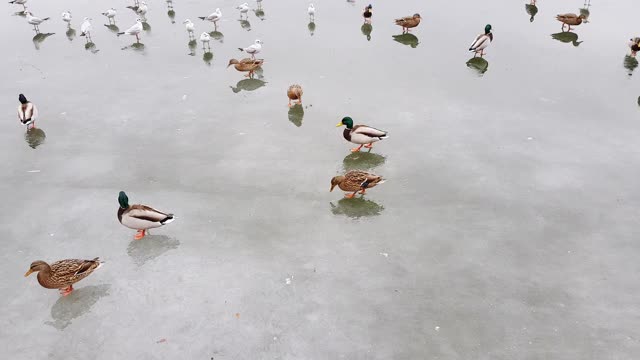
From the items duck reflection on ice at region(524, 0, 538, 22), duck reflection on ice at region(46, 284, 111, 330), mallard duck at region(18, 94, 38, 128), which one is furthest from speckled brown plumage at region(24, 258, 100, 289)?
duck reflection on ice at region(524, 0, 538, 22)

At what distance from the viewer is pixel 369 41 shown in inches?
808

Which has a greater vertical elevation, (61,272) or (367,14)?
(367,14)

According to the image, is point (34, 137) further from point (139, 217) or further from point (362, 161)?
point (362, 161)

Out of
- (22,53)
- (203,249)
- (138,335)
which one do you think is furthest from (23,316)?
(22,53)

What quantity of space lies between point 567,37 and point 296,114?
46.3ft

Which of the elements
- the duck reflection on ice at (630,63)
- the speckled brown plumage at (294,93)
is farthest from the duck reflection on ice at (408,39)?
the duck reflection on ice at (630,63)

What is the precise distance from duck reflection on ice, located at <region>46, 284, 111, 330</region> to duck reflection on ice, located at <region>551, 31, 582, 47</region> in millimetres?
20590

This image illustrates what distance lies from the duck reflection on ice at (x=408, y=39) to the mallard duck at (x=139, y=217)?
1446 centimetres

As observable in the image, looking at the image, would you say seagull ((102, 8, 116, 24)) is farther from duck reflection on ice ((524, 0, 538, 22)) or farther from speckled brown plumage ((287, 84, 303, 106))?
duck reflection on ice ((524, 0, 538, 22))

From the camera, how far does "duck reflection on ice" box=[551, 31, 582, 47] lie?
20188 mm

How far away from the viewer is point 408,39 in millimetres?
20953

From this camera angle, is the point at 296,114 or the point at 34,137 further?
the point at 296,114

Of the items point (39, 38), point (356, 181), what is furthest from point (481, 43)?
point (39, 38)

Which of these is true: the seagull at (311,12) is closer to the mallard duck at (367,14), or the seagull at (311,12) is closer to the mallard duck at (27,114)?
the mallard duck at (367,14)
